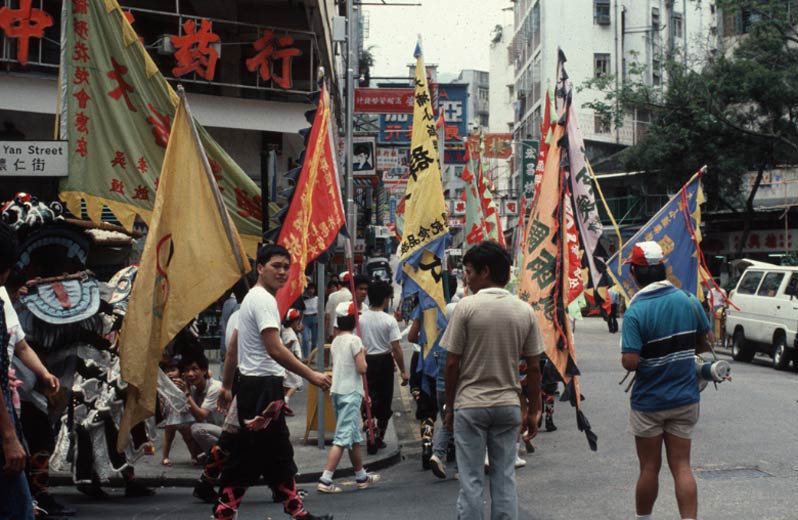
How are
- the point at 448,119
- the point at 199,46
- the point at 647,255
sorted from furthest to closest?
the point at 448,119
the point at 199,46
the point at 647,255

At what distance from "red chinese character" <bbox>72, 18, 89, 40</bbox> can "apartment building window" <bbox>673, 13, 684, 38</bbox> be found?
157ft

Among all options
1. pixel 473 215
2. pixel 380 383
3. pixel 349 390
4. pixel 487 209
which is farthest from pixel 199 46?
pixel 349 390

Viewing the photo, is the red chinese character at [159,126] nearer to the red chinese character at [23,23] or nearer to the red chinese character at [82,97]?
the red chinese character at [82,97]

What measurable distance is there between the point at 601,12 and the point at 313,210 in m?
44.8

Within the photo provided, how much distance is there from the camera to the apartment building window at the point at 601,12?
50281mm

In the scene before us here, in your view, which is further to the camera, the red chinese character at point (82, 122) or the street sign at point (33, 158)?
the red chinese character at point (82, 122)

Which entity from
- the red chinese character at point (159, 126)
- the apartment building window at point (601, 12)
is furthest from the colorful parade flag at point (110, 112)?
the apartment building window at point (601, 12)

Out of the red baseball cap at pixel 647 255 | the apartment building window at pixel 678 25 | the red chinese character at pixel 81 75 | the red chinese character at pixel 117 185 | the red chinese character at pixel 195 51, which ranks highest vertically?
the apartment building window at pixel 678 25

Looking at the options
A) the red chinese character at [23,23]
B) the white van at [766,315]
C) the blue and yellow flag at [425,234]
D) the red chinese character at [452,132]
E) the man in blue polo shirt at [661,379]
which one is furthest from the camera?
the red chinese character at [452,132]

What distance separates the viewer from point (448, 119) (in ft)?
98.0

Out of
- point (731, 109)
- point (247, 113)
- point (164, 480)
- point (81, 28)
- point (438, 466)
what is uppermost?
point (731, 109)

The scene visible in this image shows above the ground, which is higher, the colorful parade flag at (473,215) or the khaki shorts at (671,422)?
the colorful parade flag at (473,215)

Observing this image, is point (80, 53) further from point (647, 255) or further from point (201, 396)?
point (647, 255)

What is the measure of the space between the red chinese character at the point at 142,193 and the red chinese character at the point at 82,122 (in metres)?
0.59
